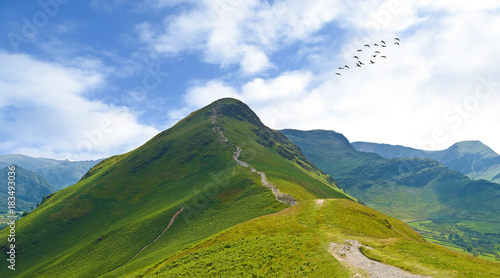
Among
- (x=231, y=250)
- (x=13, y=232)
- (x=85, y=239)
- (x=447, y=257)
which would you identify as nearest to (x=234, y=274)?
(x=231, y=250)

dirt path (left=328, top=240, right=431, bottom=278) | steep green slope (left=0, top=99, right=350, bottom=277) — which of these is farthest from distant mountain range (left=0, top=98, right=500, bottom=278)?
steep green slope (left=0, top=99, right=350, bottom=277)

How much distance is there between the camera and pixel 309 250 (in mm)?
50625

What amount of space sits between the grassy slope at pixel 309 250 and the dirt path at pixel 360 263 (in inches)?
52.1

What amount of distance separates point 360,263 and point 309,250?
10.3m

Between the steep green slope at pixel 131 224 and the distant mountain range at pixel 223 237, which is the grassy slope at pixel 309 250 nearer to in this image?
the distant mountain range at pixel 223 237

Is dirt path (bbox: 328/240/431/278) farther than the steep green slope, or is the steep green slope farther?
the steep green slope

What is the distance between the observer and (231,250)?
192ft

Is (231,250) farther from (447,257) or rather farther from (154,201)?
(154,201)

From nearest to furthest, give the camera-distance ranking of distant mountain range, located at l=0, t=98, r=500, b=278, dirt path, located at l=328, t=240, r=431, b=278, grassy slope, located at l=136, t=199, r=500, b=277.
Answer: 1. dirt path, located at l=328, t=240, r=431, b=278
2. grassy slope, located at l=136, t=199, r=500, b=277
3. distant mountain range, located at l=0, t=98, r=500, b=278

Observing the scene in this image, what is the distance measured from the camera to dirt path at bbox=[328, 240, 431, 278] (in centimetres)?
3758

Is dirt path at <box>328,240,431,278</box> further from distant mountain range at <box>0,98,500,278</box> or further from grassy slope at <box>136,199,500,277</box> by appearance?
grassy slope at <box>136,199,500,277</box>

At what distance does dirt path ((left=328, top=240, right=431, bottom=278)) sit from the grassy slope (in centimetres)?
132

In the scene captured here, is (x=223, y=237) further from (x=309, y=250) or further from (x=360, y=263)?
(x=360, y=263)

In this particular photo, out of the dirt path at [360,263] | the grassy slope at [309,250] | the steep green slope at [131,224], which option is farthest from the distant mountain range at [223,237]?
the steep green slope at [131,224]
